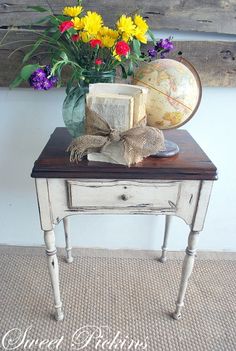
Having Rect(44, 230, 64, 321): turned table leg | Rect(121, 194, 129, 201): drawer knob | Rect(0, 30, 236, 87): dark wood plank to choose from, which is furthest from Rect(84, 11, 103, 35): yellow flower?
Rect(44, 230, 64, 321): turned table leg

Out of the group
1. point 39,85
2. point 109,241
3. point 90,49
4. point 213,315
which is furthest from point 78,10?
point 213,315

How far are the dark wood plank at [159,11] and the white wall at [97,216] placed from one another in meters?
0.25

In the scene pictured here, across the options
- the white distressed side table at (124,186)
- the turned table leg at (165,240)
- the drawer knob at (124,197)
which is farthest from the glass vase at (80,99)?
the turned table leg at (165,240)

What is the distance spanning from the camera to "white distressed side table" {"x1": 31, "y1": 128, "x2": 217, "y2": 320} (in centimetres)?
81

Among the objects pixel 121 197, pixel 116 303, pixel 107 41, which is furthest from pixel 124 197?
pixel 116 303

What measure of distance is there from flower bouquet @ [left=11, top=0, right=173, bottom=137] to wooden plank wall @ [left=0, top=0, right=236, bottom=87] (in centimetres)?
11

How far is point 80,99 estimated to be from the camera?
886mm

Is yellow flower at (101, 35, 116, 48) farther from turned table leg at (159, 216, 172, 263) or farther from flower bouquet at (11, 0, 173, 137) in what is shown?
turned table leg at (159, 216, 172, 263)

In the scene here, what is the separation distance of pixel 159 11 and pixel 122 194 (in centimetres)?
68

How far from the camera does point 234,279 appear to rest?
1.35 meters

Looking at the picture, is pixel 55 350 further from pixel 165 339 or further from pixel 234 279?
pixel 234 279

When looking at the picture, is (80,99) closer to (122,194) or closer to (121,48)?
(121,48)

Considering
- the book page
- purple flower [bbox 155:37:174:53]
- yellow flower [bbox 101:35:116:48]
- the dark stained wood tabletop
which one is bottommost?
the dark stained wood tabletop

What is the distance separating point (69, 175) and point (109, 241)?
0.77 meters
